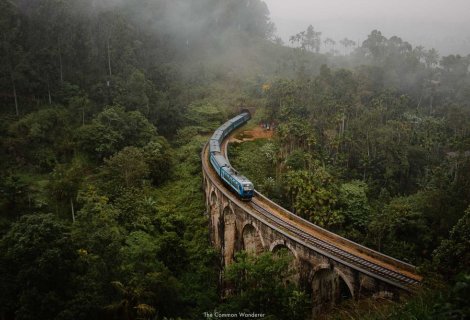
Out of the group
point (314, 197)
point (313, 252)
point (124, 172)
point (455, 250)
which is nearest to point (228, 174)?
point (314, 197)

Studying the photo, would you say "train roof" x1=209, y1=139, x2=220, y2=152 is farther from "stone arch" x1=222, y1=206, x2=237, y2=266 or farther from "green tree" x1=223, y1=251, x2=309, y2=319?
"green tree" x1=223, y1=251, x2=309, y2=319

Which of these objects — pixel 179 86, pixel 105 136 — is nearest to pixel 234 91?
pixel 179 86

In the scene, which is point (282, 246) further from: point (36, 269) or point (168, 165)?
point (168, 165)

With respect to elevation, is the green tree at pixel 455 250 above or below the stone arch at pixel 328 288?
above

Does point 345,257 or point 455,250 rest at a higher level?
point 455,250

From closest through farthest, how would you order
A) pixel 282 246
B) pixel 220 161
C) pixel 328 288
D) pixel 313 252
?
pixel 328 288
pixel 313 252
pixel 282 246
pixel 220 161

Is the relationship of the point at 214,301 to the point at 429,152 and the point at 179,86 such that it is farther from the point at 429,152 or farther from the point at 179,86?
the point at 179,86

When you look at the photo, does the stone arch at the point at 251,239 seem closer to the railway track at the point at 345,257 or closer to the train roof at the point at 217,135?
the railway track at the point at 345,257

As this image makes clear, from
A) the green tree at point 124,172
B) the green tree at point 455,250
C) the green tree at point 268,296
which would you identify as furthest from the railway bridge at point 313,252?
the green tree at point 124,172

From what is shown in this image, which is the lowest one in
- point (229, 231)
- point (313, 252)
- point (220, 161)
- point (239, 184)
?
point (229, 231)
